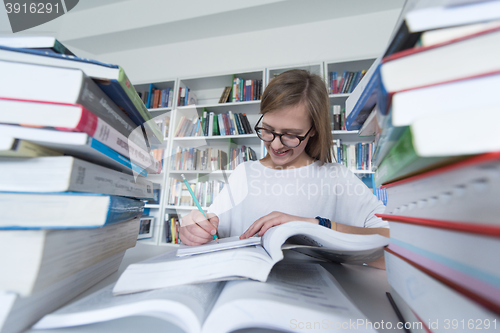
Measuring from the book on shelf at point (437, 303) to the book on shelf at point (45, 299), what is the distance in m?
0.33

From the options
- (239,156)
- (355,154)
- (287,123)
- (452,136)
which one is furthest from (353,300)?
(239,156)

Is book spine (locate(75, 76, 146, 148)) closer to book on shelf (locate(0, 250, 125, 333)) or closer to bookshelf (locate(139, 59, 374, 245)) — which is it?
book on shelf (locate(0, 250, 125, 333))

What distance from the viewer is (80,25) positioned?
283 cm

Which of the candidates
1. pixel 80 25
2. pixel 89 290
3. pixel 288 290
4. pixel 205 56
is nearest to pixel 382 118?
pixel 288 290

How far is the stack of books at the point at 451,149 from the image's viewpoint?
0.12 meters

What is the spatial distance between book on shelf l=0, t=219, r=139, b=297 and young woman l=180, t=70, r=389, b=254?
1.66 ft

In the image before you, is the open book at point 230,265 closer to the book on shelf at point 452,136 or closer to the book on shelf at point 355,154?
the book on shelf at point 452,136

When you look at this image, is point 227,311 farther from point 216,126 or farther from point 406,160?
point 216,126

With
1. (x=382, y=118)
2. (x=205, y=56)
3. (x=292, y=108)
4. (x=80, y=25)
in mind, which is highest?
(x=80, y=25)

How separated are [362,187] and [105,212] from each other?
0.91 meters

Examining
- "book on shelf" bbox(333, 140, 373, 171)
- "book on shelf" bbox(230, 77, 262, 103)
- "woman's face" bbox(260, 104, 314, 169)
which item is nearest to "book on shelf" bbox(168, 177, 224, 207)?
"book on shelf" bbox(230, 77, 262, 103)

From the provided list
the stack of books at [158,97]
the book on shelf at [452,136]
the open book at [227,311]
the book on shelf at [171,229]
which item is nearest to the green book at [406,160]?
the book on shelf at [452,136]

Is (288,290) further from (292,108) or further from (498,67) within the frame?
(292,108)

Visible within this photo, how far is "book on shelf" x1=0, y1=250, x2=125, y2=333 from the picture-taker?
19cm
